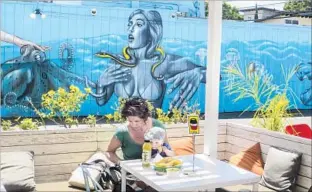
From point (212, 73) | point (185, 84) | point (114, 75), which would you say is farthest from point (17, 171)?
point (185, 84)

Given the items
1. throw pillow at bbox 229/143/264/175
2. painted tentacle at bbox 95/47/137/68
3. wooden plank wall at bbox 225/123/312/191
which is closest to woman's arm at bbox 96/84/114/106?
painted tentacle at bbox 95/47/137/68

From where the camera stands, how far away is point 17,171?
2.98m

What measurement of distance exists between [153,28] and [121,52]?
79cm

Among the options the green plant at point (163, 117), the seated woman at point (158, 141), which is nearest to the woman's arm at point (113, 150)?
the seated woman at point (158, 141)

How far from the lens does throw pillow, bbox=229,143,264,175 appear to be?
350cm

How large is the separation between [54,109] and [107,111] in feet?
10.4

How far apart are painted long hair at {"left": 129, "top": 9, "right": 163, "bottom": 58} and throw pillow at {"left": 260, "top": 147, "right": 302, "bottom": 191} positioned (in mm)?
4479

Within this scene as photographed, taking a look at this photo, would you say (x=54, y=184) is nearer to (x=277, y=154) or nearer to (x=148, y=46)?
(x=277, y=154)

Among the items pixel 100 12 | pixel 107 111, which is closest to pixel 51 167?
pixel 107 111

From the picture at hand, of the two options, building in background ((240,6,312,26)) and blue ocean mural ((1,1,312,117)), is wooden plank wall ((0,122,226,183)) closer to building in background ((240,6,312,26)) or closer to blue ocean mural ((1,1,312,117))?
blue ocean mural ((1,1,312,117))

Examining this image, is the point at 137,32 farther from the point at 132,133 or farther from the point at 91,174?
the point at 91,174

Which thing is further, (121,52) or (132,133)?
(121,52)

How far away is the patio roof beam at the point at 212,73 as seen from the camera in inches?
134

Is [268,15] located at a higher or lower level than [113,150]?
higher
